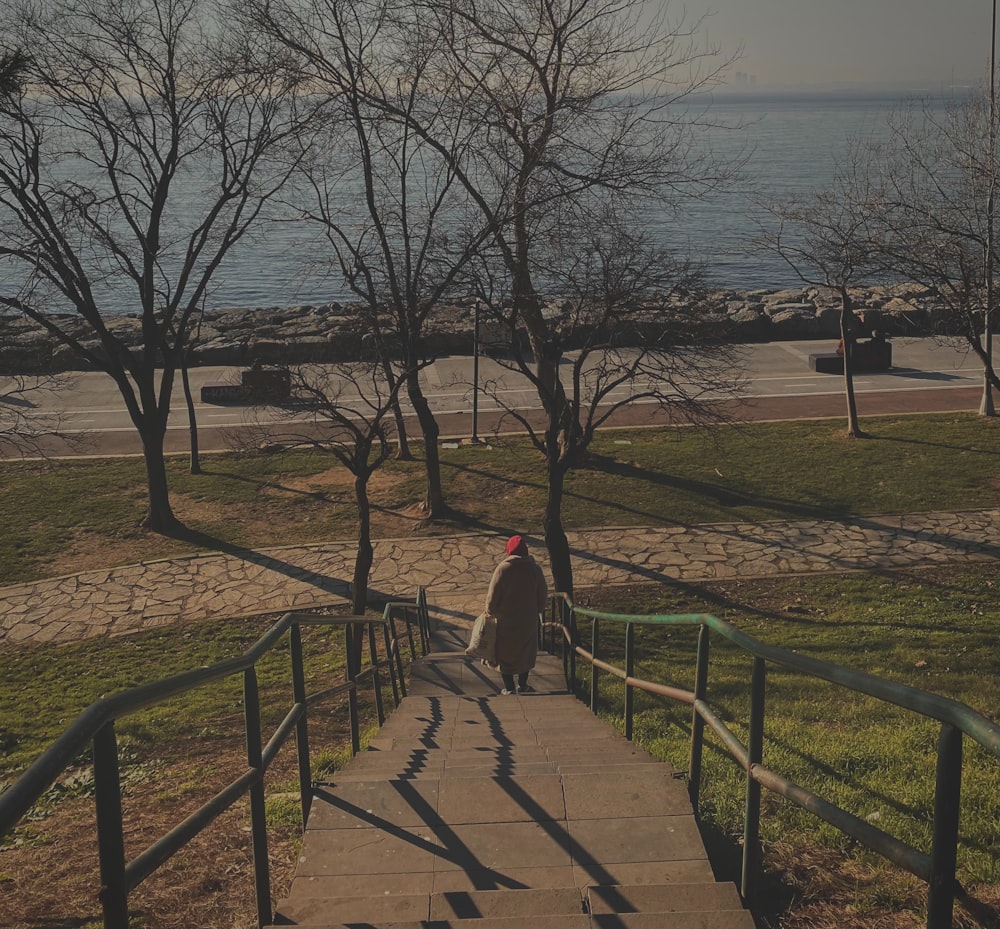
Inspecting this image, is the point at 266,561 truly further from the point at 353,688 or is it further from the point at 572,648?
the point at 353,688

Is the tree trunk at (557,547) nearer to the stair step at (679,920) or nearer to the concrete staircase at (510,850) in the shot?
the concrete staircase at (510,850)

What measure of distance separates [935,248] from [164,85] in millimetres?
12794

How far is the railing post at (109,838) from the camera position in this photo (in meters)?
2.42

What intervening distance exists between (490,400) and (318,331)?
37.8 ft

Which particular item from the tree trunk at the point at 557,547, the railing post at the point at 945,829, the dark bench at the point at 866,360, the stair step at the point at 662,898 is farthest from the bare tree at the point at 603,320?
the railing post at the point at 945,829

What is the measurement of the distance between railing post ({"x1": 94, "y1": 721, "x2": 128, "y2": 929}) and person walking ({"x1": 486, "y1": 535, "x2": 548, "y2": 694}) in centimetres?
608

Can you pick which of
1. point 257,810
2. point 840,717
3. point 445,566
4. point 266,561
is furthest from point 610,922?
point 266,561

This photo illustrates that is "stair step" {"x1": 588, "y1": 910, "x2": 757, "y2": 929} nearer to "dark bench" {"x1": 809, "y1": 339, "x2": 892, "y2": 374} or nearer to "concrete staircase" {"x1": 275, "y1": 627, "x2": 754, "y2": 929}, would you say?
"concrete staircase" {"x1": 275, "y1": 627, "x2": 754, "y2": 929}

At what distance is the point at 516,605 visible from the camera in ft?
28.5

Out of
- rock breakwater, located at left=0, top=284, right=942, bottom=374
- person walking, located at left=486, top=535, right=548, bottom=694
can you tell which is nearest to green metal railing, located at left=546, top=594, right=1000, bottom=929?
person walking, located at left=486, top=535, right=548, bottom=694

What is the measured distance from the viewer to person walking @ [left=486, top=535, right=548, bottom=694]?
862 cm

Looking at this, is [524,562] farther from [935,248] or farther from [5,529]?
[5,529]

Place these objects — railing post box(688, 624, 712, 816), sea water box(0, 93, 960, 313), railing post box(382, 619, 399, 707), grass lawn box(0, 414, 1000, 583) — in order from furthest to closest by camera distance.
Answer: sea water box(0, 93, 960, 313), grass lawn box(0, 414, 1000, 583), railing post box(382, 619, 399, 707), railing post box(688, 624, 712, 816)

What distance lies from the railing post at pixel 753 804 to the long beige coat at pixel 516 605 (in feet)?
16.4
